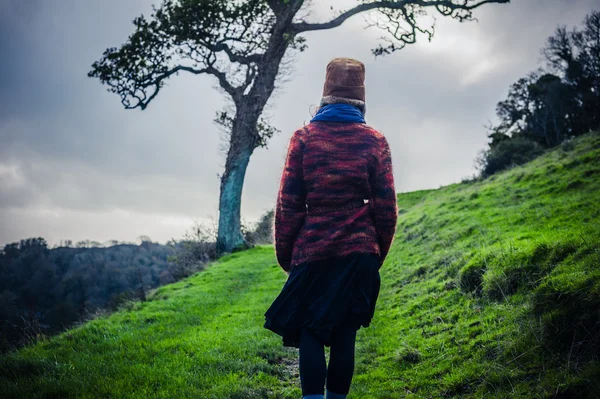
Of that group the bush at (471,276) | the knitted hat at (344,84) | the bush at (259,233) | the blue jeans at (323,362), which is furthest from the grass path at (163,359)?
the bush at (259,233)

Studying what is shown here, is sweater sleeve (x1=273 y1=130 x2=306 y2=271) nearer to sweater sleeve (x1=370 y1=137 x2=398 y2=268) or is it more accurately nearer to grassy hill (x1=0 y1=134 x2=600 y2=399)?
sweater sleeve (x1=370 y1=137 x2=398 y2=268)

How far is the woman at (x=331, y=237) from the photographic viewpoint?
110 inches

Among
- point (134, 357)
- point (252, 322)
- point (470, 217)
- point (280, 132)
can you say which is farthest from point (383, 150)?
point (280, 132)

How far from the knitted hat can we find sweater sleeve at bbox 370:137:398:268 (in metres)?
0.51

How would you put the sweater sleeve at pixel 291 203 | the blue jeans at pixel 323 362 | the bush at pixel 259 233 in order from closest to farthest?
the blue jeans at pixel 323 362 < the sweater sleeve at pixel 291 203 < the bush at pixel 259 233

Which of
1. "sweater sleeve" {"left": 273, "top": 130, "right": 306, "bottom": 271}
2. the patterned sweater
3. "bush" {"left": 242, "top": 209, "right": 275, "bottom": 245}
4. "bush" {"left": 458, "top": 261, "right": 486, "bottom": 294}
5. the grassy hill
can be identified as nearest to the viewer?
the patterned sweater

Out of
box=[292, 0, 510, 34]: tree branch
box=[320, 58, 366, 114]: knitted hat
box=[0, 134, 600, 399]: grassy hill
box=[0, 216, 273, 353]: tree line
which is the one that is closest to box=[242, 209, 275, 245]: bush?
box=[0, 216, 273, 353]: tree line

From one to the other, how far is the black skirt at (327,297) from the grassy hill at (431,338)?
1.78 m

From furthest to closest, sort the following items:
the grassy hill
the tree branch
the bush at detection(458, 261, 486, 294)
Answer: the tree branch, the bush at detection(458, 261, 486, 294), the grassy hill

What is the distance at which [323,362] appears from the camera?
278 cm

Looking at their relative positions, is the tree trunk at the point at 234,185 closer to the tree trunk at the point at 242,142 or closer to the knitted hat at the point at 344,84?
the tree trunk at the point at 242,142

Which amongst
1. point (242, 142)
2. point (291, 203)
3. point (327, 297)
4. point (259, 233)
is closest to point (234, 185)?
point (242, 142)

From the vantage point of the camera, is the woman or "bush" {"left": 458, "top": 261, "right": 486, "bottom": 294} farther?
"bush" {"left": 458, "top": 261, "right": 486, "bottom": 294}

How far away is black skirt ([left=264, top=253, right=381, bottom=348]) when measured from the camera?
9.06 feet
